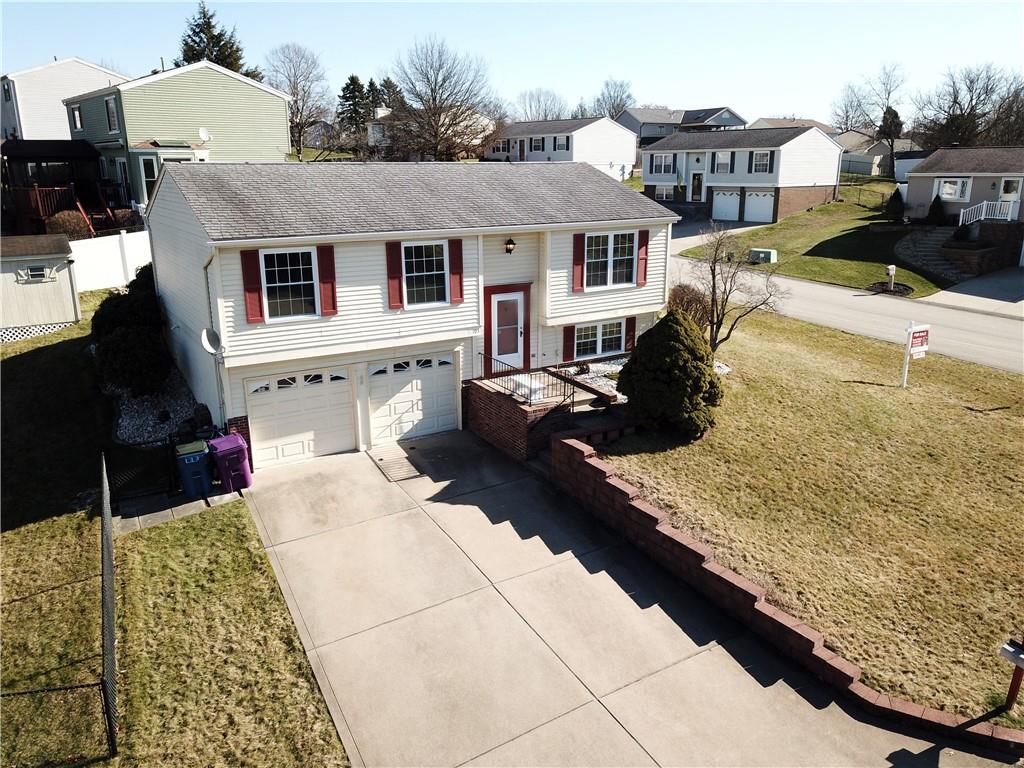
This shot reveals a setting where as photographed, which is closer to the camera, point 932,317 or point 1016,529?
point 1016,529

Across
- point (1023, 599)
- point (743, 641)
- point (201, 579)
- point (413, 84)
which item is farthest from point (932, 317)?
point (413, 84)

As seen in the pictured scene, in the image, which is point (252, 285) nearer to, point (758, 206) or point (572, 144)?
point (758, 206)

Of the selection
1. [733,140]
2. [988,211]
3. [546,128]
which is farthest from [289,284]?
[546,128]

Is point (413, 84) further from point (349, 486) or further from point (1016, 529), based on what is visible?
Result: point (1016, 529)

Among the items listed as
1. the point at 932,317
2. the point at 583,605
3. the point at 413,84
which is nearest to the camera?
the point at 583,605

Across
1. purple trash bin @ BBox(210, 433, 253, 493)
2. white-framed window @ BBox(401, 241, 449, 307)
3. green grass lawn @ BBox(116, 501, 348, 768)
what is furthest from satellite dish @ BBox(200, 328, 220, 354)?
white-framed window @ BBox(401, 241, 449, 307)

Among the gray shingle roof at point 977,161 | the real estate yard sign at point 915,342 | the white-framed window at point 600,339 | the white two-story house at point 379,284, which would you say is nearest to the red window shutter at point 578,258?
the white two-story house at point 379,284

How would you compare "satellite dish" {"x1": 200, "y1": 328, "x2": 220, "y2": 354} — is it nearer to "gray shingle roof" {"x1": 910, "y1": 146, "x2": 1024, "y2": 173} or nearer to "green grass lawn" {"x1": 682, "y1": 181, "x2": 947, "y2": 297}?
"green grass lawn" {"x1": 682, "y1": 181, "x2": 947, "y2": 297}
